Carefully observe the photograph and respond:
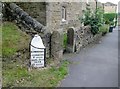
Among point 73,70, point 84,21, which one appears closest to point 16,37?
point 73,70

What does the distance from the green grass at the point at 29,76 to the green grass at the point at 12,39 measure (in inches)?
26.5

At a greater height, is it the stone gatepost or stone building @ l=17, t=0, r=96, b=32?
stone building @ l=17, t=0, r=96, b=32

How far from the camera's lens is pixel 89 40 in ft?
66.8

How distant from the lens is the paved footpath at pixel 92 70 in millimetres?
9365

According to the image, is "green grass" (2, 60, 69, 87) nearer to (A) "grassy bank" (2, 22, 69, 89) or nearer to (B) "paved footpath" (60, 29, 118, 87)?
(A) "grassy bank" (2, 22, 69, 89)

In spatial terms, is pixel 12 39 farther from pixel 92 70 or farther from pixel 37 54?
pixel 92 70

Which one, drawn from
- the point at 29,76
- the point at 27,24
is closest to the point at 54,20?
the point at 27,24

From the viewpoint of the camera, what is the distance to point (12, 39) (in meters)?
12.0

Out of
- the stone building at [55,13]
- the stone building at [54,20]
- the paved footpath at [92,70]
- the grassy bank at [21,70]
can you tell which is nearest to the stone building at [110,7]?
the stone building at [55,13]

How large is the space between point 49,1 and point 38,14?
45.8 inches

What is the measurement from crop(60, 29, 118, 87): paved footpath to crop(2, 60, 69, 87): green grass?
1.16 feet

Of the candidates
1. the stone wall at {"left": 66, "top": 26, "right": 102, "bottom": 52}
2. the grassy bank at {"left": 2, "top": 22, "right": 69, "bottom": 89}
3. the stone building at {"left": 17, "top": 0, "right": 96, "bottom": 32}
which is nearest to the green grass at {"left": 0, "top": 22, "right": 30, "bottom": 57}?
the grassy bank at {"left": 2, "top": 22, "right": 69, "bottom": 89}

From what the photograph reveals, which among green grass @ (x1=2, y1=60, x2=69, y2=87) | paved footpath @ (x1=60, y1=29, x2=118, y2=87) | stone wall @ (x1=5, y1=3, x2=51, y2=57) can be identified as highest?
stone wall @ (x1=5, y1=3, x2=51, y2=57)

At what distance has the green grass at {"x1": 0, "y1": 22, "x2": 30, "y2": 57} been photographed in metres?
10.9
